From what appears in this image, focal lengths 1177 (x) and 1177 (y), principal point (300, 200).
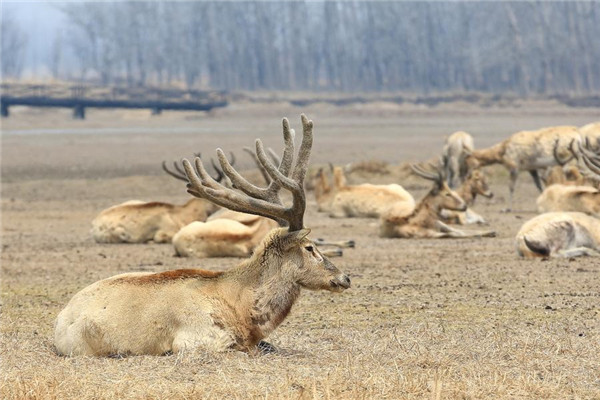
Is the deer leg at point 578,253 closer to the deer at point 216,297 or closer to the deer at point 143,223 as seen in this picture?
the deer at point 143,223

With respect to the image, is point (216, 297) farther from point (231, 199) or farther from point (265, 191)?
point (265, 191)

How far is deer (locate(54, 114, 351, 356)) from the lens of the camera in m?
7.83

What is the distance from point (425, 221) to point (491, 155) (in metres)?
7.82

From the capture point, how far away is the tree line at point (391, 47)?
12494cm

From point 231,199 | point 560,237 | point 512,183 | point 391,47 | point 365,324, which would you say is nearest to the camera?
point 231,199

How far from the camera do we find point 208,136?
50344 millimetres

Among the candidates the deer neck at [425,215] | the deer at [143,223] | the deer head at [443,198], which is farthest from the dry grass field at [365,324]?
the deer head at [443,198]

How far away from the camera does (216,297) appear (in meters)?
7.99

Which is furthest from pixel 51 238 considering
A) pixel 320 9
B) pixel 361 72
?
pixel 320 9

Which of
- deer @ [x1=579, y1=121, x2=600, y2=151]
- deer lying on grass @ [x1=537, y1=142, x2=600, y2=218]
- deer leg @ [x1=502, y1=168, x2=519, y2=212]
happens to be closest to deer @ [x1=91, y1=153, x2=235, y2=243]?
deer lying on grass @ [x1=537, y1=142, x2=600, y2=218]

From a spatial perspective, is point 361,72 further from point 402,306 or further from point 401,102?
point 402,306

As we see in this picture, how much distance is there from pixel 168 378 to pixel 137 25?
5545 inches

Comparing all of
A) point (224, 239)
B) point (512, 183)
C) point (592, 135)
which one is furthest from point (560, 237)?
point (592, 135)

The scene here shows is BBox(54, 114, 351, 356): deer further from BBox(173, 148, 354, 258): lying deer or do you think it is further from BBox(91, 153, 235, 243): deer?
BBox(91, 153, 235, 243): deer
